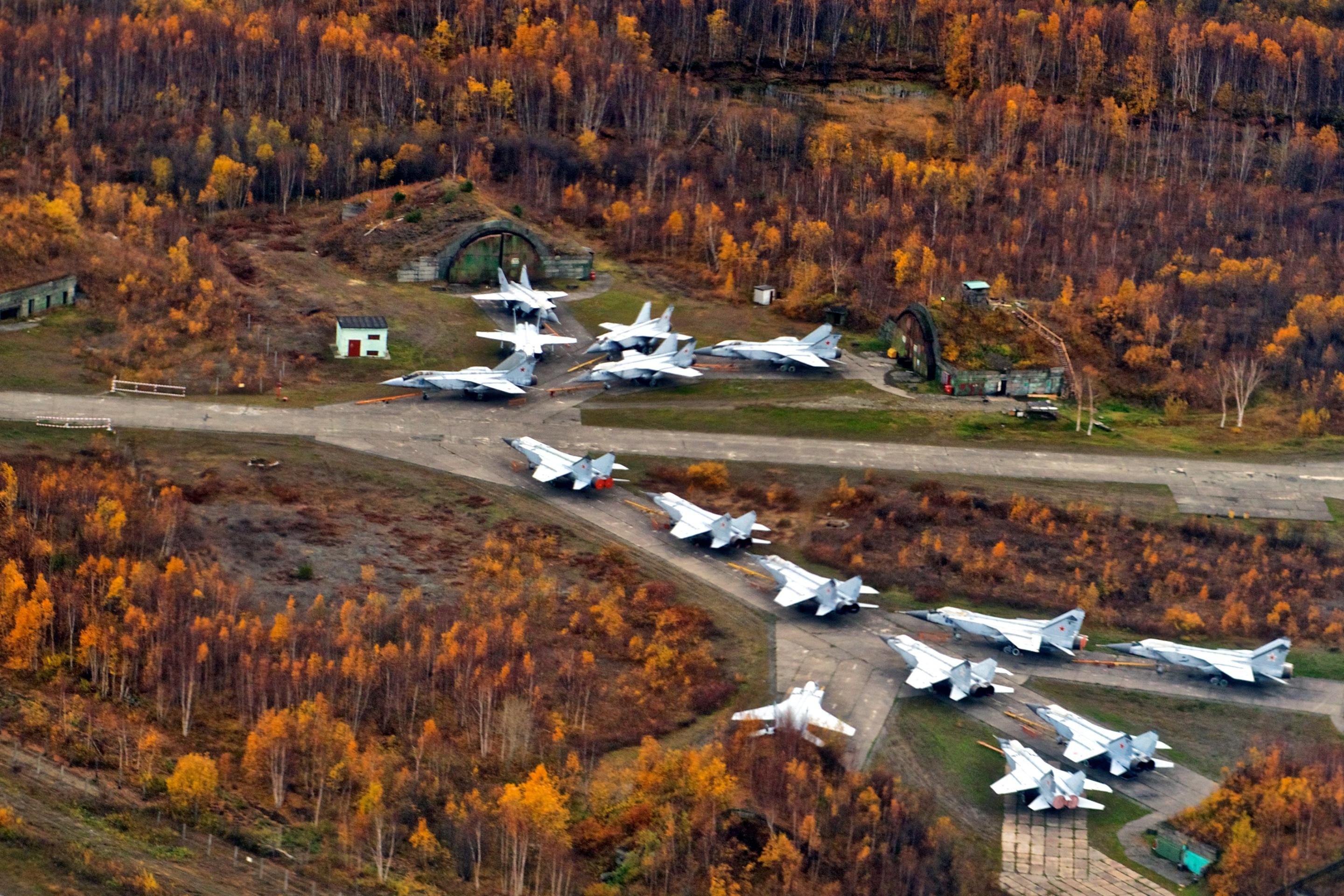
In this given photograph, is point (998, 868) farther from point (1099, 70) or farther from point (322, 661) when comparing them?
point (1099, 70)

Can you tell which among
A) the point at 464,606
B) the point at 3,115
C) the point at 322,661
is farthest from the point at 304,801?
the point at 3,115

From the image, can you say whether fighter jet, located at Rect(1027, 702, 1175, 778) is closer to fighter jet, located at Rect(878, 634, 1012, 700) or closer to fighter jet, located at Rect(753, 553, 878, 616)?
fighter jet, located at Rect(878, 634, 1012, 700)

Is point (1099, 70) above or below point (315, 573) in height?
above

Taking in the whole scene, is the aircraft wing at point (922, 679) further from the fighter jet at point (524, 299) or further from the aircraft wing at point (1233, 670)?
the fighter jet at point (524, 299)

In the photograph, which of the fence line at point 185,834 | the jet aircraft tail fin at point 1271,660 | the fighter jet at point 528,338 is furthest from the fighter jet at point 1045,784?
the fighter jet at point 528,338

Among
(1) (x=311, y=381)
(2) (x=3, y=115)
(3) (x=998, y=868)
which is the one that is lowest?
(3) (x=998, y=868)

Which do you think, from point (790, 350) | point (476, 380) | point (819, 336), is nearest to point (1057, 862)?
point (476, 380)

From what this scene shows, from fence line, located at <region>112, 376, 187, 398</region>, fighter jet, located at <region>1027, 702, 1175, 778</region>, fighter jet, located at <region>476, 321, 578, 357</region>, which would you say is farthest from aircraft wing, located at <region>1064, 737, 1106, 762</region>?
fence line, located at <region>112, 376, 187, 398</region>
